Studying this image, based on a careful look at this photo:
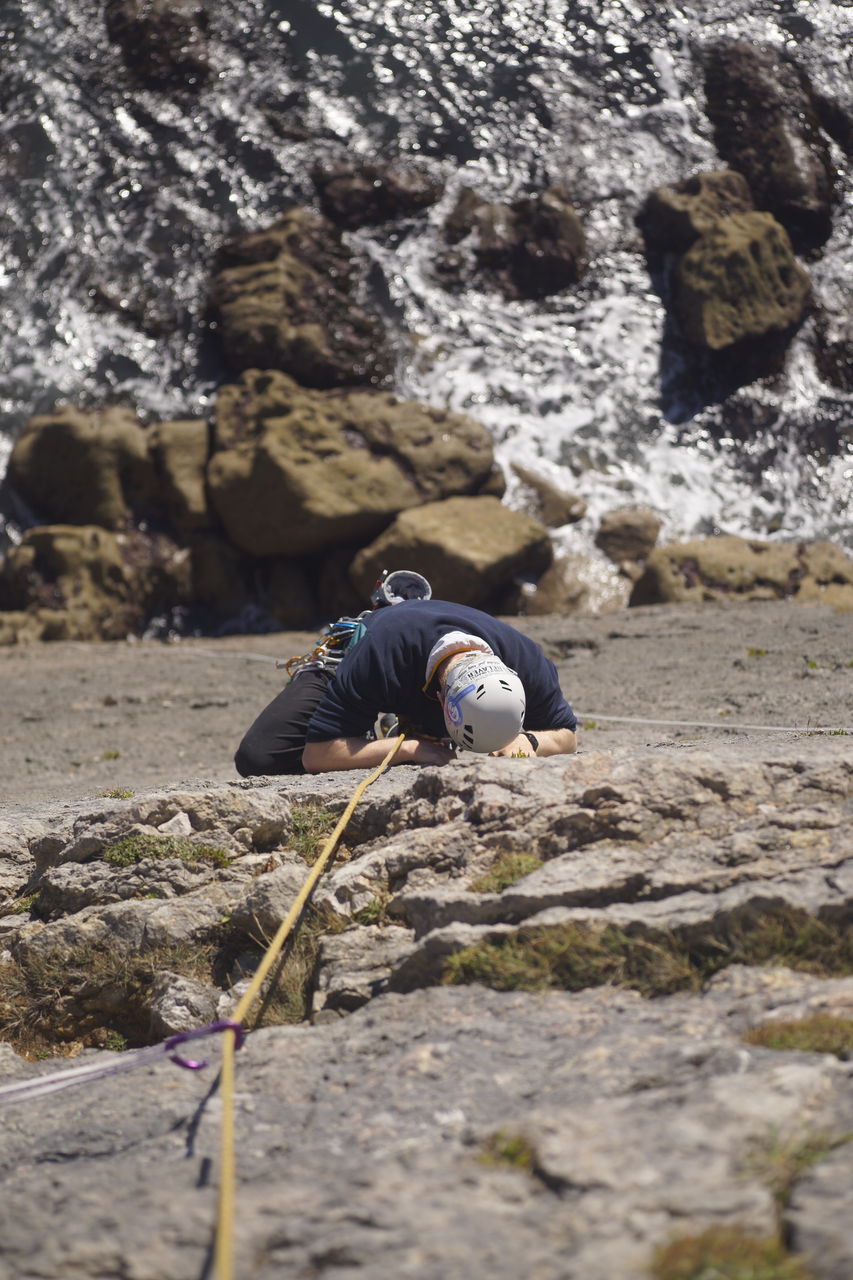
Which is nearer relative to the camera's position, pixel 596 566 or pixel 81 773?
pixel 81 773

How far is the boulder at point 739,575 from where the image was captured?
1238 centimetres

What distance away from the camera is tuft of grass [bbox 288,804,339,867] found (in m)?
3.13

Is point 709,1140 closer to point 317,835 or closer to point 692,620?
point 317,835

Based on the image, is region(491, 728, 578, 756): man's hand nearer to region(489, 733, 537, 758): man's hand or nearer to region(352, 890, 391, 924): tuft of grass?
region(489, 733, 537, 758): man's hand

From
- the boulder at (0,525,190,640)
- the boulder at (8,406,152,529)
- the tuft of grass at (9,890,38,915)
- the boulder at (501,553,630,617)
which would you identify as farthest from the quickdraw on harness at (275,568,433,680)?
the boulder at (8,406,152,529)

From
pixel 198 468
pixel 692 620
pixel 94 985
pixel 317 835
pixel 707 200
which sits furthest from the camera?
pixel 707 200

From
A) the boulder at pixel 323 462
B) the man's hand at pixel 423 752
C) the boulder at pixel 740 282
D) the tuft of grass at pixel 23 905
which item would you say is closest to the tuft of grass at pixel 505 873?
the man's hand at pixel 423 752

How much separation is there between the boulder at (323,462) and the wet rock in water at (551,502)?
54.8 inches

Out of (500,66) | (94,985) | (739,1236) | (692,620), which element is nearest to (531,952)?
(739,1236)

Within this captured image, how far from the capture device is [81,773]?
700cm

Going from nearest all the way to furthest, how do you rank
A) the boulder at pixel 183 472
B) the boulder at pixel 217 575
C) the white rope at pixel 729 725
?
the white rope at pixel 729 725 < the boulder at pixel 183 472 < the boulder at pixel 217 575

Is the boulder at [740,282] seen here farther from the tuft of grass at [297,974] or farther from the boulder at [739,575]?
the tuft of grass at [297,974]

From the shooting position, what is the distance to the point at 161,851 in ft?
10.4

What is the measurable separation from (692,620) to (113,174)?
1422cm
